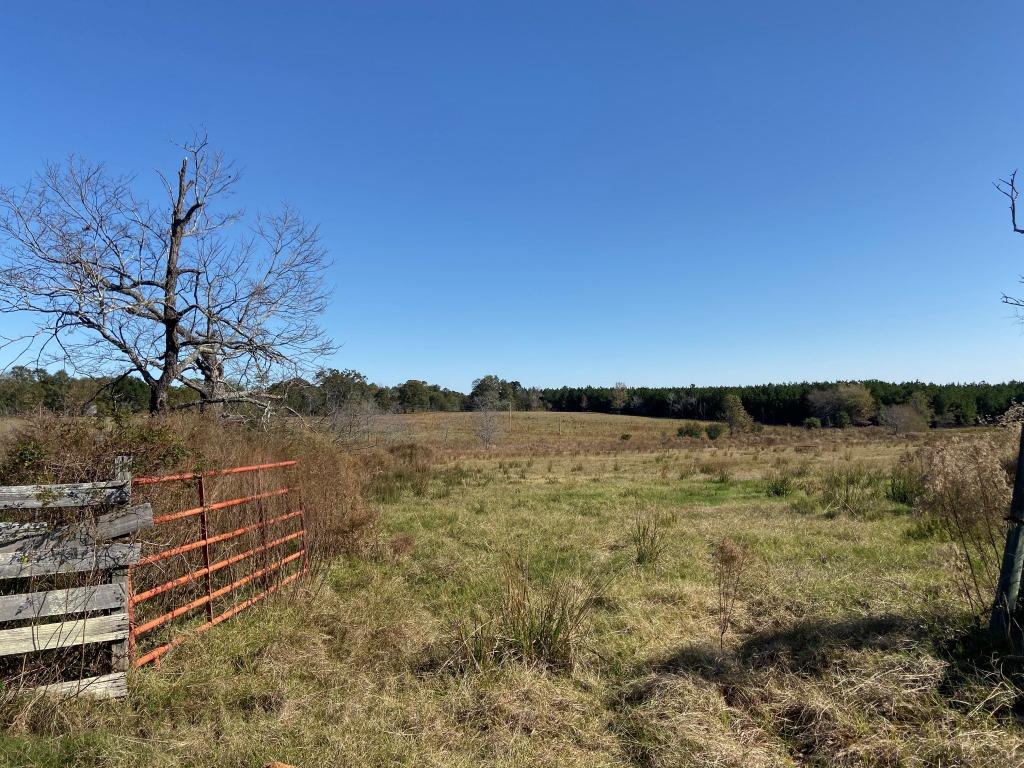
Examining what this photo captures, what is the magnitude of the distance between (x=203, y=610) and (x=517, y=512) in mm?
7918

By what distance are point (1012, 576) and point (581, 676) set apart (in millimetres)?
3158

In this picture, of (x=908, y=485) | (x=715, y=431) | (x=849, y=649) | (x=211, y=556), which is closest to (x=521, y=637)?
(x=849, y=649)

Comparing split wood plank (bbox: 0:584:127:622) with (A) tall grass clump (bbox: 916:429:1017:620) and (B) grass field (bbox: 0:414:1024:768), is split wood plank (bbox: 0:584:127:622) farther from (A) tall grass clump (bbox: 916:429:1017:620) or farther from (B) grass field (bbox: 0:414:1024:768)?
(A) tall grass clump (bbox: 916:429:1017:620)

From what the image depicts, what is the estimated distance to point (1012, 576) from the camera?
405 centimetres

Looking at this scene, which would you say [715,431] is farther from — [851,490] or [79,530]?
[79,530]

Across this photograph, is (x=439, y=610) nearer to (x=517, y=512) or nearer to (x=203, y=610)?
(x=203, y=610)

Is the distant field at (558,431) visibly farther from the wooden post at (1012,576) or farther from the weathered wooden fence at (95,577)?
the wooden post at (1012,576)

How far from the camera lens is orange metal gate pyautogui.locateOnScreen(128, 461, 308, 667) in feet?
16.7

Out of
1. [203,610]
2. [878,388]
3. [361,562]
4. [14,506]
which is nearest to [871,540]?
[361,562]

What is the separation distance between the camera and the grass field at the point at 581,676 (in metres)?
3.49

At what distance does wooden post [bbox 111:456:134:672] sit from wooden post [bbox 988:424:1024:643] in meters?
6.32

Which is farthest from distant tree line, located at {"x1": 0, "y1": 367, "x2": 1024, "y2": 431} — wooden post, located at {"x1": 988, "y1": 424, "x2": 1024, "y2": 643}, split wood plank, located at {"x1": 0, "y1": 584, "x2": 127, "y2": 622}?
wooden post, located at {"x1": 988, "y1": 424, "x2": 1024, "y2": 643}

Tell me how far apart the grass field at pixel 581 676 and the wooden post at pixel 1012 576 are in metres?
0.36

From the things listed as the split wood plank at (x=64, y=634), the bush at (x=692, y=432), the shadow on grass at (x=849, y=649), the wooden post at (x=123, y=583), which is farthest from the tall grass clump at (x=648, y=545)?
the bush at (x=692, y=432)
